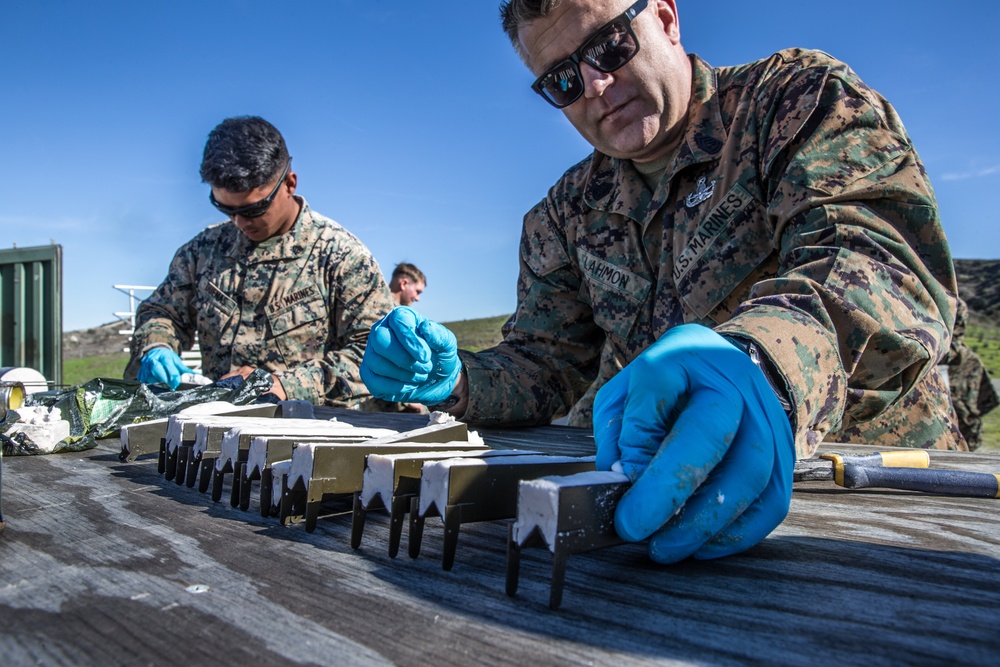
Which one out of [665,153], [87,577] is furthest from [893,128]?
[87,577]

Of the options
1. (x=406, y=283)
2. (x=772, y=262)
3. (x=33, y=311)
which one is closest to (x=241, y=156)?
(x=772, y=262)

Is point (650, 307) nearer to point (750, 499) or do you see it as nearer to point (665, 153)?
point (665, 153)

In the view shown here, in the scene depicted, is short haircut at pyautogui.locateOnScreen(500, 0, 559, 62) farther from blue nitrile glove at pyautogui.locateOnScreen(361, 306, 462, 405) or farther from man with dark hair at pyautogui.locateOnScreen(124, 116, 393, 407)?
man with dark hair at pyautogui.locateOnScreen(124, 116, 393, 407)

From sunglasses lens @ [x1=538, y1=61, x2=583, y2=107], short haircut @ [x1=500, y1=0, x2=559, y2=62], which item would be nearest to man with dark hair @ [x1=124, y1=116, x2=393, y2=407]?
short haircut @ [x1=500, y1=0, x2=559, y2=62]

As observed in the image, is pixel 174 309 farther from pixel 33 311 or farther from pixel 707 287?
pixel 707 287

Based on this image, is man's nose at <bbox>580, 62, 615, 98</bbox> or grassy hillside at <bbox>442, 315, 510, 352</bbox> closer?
man's nose at <bbox>580, 62, 615, 98</bbox>

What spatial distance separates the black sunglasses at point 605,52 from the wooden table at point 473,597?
4.90 ft

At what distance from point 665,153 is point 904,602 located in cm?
196

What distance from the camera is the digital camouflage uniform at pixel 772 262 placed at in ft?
4.67

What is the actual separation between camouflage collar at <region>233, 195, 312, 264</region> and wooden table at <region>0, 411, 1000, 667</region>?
341 centimetres

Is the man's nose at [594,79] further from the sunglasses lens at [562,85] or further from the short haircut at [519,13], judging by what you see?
the short haircut at [519,13]

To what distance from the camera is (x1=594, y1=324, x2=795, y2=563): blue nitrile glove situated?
95 cm

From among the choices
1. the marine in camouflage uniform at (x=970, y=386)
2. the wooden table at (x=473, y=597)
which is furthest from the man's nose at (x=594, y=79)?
the marine in camouflage uniform at (x=970, y=386)

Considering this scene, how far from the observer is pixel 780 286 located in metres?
1.47
